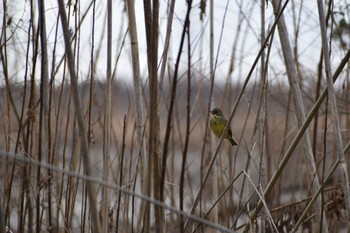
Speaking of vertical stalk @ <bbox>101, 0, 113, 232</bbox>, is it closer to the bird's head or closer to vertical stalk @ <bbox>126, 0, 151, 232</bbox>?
vertical stalk @ <bbox>126, 0, 151, 232</bbox>

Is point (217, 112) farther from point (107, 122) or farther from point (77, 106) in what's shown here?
point (77, 106)

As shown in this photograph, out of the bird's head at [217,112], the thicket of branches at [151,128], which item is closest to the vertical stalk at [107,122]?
the thicket of branches at [151,128]

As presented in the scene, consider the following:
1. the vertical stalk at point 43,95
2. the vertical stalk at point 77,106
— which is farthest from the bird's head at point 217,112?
the vertical stalk at point 77,106

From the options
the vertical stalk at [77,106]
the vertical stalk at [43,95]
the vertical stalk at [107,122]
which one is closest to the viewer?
the vertical stalk at [77,106]

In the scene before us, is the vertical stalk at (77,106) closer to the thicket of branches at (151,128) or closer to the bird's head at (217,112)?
the thicket of branches at (151,128)

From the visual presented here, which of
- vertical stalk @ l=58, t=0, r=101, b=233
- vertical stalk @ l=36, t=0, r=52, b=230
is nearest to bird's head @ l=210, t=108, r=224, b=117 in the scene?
vertical stalk @ l=36, t=0, r=52, b=230

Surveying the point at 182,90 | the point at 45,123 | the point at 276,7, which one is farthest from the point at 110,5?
the point at 182,90

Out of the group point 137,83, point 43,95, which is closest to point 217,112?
point 137,83

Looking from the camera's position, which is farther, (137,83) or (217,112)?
(217,112)

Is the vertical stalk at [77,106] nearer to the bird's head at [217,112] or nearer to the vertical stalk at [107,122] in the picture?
the vertical stalk at [107,122]

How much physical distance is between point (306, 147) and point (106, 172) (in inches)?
23.9

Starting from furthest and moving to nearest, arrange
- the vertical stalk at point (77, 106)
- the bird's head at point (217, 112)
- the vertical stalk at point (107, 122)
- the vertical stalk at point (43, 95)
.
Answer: the bird's head at point (217, 112)
the vertical stalk at point (107, 122)
the vertical stalk at point (43, 95)
the vertical stalk at point (77, 106)

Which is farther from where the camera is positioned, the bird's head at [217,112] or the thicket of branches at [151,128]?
the bird's head at [217,112]

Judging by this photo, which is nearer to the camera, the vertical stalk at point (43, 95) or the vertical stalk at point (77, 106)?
the vertical stalk at point (77, 106)
